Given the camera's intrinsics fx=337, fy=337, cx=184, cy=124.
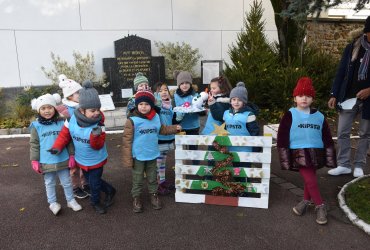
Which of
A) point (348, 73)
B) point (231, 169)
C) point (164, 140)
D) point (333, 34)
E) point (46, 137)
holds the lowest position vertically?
point (231, 169)

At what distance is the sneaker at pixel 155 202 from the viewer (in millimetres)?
4008

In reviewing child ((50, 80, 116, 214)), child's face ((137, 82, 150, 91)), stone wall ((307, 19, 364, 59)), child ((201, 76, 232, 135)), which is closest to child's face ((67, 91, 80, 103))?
child ((50, 80, 116, 214))

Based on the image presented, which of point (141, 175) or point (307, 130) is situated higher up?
point (307, 130)

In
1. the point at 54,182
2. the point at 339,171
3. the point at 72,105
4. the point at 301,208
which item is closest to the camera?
the point at 301,208

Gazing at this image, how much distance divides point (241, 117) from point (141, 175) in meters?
1.36

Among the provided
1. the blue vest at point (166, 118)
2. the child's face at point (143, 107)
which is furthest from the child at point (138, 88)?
the blue vest at point (166, 118)

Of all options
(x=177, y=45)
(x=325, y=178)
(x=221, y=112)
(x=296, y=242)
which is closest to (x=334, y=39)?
(x=177, y=45)

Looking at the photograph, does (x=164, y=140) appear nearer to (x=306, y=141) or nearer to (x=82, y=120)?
(x=82, y=120)

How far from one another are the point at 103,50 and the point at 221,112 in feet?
19.8

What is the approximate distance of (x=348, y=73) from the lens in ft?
15.1

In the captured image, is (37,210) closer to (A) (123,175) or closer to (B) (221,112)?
(A) (123,175)

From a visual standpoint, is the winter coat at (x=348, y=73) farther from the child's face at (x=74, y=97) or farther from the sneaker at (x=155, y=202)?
the child's face at (x=74, y=97)

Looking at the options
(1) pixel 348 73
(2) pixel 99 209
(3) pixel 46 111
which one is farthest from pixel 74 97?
(1) pixel 348 73

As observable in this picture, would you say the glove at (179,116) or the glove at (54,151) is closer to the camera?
the glove at (54,151)
